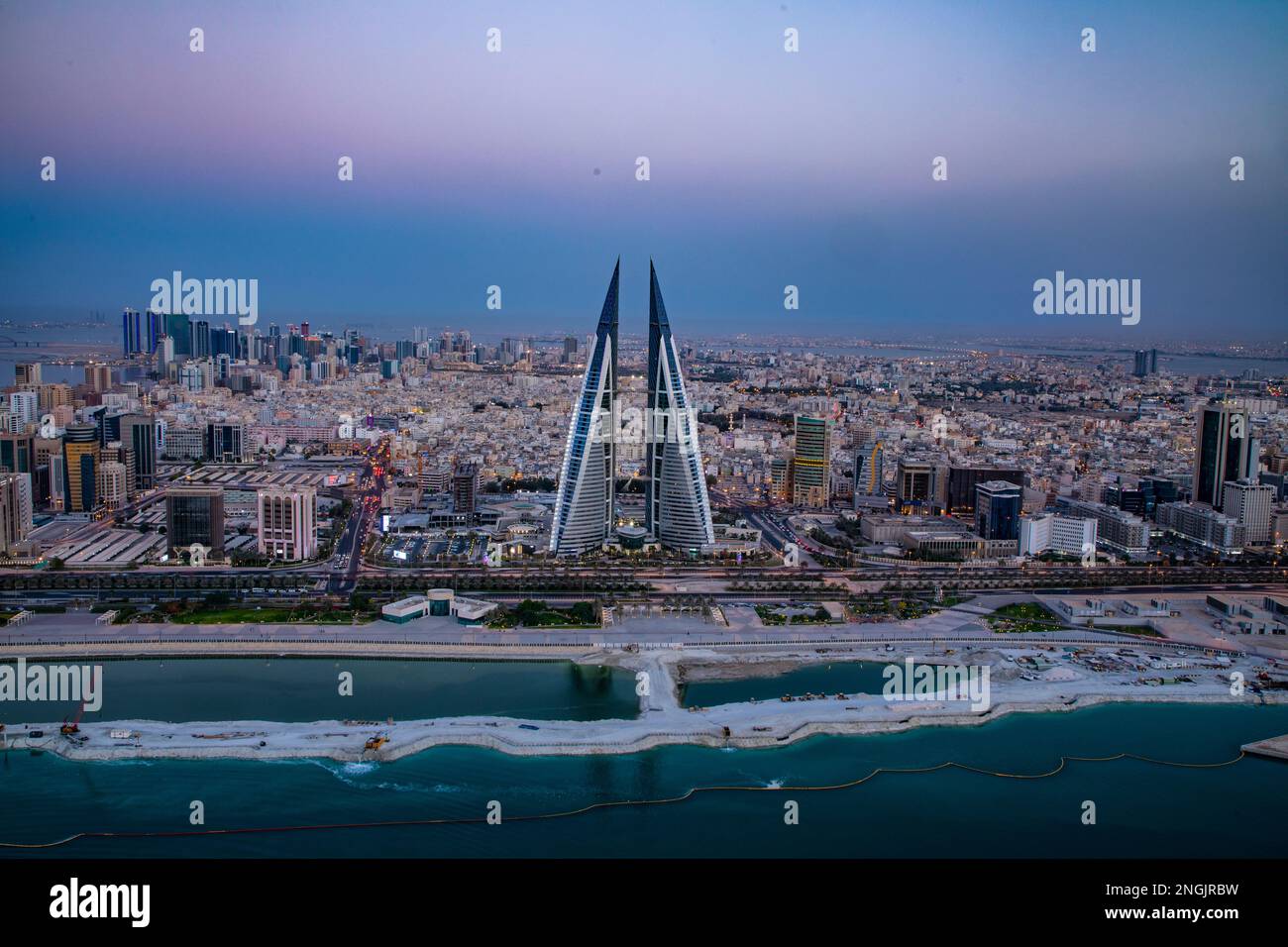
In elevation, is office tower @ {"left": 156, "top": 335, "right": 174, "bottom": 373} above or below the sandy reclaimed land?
above

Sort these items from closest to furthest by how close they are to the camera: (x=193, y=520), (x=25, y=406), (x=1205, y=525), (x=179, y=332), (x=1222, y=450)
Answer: (x=193, y=520) → (x=1205, y=525) → (x=1222, y=450) → (x=25, y=406) → (x=179, y=332)

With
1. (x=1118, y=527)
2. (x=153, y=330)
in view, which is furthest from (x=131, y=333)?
(x=1118, y=527)

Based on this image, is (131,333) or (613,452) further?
(131,333)

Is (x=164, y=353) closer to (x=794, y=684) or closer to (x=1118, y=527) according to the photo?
(x=1118, y=527)

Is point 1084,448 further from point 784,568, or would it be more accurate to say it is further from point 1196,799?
point 1196,799

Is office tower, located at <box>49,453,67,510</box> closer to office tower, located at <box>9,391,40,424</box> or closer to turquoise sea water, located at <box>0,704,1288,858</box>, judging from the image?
office tower, located at <box>9,391,40,424</box>


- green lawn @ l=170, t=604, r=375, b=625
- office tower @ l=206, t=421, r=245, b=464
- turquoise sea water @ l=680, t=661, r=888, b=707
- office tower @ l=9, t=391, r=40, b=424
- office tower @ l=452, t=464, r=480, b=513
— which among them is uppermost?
office tower @ l=9, t=391, r=40, b=424

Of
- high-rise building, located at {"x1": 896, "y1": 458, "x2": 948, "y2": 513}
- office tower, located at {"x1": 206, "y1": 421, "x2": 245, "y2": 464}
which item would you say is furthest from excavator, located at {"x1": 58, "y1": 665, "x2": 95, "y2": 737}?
office tower, located at {"x1": 206, "y1": 421, "x2": 245, "y2": 464}

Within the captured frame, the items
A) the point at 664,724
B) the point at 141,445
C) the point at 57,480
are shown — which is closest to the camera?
the point at 664,724
